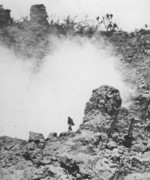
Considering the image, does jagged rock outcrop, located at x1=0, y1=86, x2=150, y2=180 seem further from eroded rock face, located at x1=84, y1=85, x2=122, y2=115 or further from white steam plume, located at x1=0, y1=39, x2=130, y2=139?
white steam plume, located at x1=0, y1=39, x2=130, y2=139

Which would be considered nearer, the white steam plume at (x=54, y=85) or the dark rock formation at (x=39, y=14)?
the white steam plume at (x=54, y=85)

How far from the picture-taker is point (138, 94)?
15.3 meters

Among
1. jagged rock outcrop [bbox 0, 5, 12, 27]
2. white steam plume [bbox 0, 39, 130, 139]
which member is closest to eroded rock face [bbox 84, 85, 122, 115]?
white steam plume [bbox 0, 39, 130, 139]

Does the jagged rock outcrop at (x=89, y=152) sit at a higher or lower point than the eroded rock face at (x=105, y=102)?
lower

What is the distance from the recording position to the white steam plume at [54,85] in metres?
17.9

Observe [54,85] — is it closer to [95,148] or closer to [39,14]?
[39,14]

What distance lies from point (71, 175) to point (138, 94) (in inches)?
287

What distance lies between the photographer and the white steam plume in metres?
17.9

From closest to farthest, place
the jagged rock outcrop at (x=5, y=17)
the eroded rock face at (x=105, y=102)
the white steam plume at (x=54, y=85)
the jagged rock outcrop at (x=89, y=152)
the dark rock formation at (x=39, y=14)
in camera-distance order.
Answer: the jagged rock outcrop at (x=89, y=152) → the eroded rock face at (x=105, y=102) → the white steam plume at (x=54, y=85) → the jagged rock outcrop at (x=5, y=17) → the dark rock formation at (x=39, y=14)

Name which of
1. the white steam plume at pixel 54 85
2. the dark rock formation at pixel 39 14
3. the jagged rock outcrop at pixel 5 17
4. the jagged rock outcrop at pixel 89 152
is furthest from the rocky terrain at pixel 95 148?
the jagged rock outcrop at pixel 5 17

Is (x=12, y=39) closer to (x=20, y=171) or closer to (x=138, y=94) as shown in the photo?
(x=138, y=94)

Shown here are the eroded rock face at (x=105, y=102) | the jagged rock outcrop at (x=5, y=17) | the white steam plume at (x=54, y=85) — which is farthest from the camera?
the jagged rock outcrop at (x=5, y=17)

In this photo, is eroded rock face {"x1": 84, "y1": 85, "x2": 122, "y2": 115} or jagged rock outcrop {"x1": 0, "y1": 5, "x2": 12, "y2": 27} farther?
jagged rock outcrop {"x1": 0, "y1": 5, "x2": 12, "y2": 27}

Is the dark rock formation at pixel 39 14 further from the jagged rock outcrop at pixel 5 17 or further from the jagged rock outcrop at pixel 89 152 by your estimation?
the jagged rock outcrop at pixel 89 152
